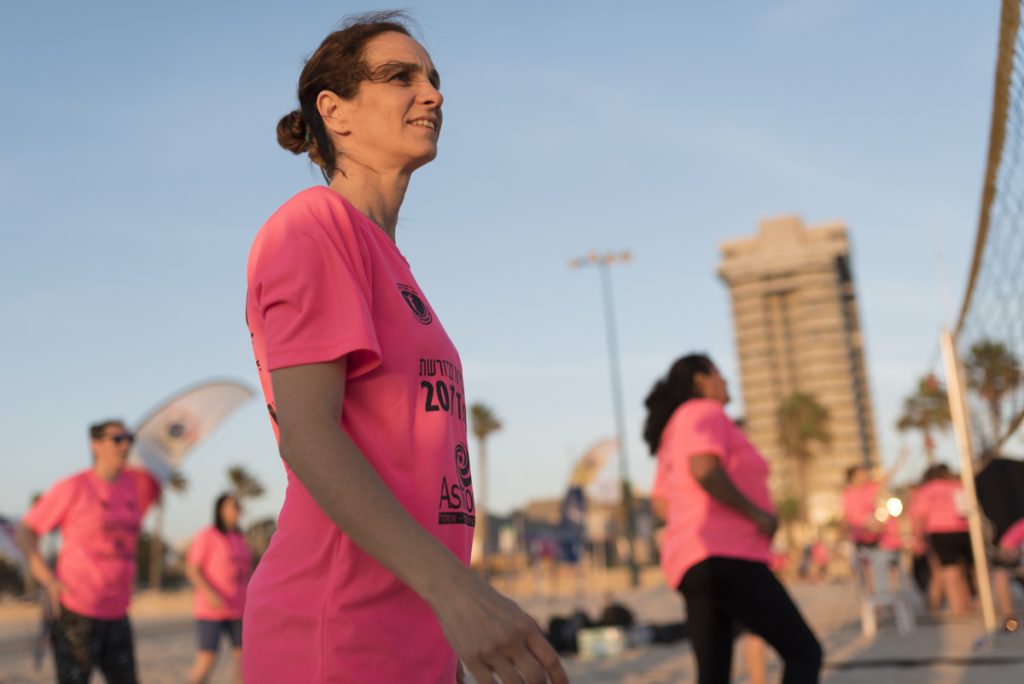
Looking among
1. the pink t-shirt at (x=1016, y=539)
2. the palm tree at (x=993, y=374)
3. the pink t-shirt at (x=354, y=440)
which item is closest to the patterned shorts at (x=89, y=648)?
the pink t-shirt at (x=354, y=440)

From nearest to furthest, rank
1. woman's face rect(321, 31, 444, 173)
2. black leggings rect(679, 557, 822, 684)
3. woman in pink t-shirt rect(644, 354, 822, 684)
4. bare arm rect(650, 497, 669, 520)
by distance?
woman's face rect(321, 31, 444, 173) < black leggings rect(679, 557, 822, 684) < woman in pink t-shirt rect(644, 354, 822, 684) < bare arm rect(650, 497, 669, 520)

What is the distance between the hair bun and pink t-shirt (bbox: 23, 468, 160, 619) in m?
4.23

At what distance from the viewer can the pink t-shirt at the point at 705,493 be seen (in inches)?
162

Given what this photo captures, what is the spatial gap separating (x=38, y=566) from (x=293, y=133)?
438 cm

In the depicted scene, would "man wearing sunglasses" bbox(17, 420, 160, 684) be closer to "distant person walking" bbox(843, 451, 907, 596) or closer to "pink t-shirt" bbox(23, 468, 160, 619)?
"pink t-shirt" bbox(23, 468, 160, 619)

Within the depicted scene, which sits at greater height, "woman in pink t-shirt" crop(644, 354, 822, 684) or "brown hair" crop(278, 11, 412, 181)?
"brown hair" crop(278, 11, 412, 181)

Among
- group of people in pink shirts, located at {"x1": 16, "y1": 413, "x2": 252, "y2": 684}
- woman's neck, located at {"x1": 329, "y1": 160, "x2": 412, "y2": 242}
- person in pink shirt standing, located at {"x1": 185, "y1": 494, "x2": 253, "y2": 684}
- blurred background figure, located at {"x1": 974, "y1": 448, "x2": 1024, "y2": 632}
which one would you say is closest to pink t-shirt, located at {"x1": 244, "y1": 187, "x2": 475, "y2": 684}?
woman's neck, located at {"x1": 329, "y1": 160, "x2": 412, "y2": 242}

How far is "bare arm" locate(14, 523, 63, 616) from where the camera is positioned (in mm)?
5242

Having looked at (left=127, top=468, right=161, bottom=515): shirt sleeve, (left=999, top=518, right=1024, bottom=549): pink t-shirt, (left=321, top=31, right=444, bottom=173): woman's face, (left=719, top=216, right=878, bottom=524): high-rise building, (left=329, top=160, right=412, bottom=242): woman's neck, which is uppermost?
(left=719, top=216, right=878, bottom=524): high-rise building

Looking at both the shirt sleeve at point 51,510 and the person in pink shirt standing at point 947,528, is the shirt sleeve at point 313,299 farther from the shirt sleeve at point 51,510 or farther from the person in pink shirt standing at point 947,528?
the person in pink shirt standing at point 947,528

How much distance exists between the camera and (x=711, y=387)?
463 cm

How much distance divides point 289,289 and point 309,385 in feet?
0.44

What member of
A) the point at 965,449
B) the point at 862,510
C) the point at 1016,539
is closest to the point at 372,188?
the point at 965,449

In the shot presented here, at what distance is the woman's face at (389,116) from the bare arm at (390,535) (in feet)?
1.45
